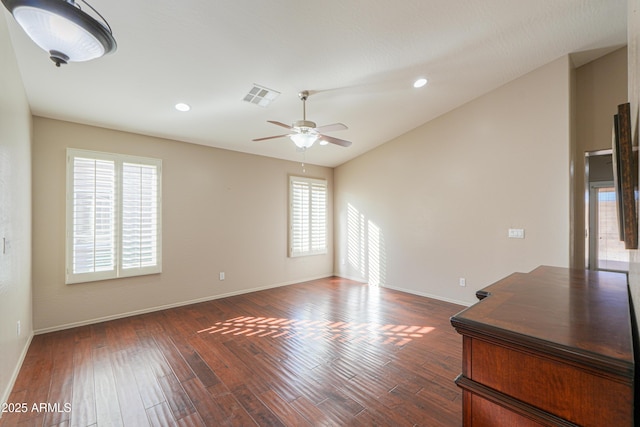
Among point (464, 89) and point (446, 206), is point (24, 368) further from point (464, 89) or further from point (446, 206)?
point (464, 89)

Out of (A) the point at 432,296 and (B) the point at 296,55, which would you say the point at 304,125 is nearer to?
(B) the point at 296,55

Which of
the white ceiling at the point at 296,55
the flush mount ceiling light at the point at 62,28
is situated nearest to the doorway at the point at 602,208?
the white ceiling at the point at 296,55

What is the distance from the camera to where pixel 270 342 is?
3137 mm

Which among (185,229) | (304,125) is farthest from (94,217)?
(304,125)

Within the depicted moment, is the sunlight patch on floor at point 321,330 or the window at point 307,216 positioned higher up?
the window at point 307,216

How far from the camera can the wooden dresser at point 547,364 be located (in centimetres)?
77

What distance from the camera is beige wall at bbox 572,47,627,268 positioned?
343cm

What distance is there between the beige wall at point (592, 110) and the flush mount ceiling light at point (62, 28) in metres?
4.95

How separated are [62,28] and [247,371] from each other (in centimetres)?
269

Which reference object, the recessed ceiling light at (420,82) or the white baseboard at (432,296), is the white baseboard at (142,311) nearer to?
the white baseboard at (432,296)

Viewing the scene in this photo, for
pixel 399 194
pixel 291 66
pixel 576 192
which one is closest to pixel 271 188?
pixel 399 194

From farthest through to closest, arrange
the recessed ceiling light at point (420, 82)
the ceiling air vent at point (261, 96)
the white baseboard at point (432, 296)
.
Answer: the white baseboard at point (432, 296) → the recessed ceiling light at point (420, 82) → the ceiling air vent at point (261, 96)

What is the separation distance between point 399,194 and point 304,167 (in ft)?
7.12

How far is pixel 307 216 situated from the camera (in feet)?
19.9
